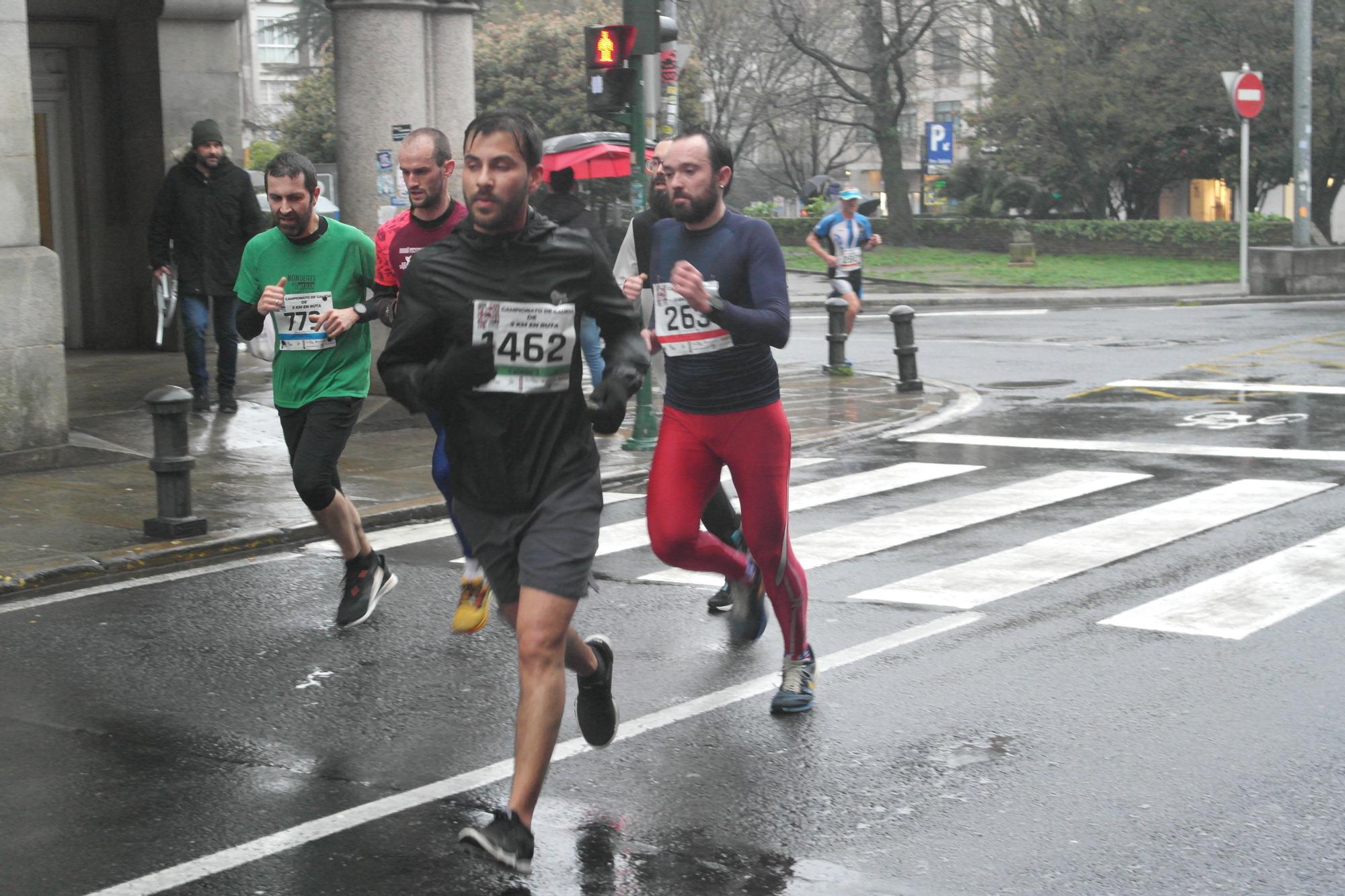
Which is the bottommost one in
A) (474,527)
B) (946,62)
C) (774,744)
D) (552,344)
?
(774,744)

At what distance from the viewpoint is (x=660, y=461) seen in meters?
5.88

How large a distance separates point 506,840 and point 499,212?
162cm

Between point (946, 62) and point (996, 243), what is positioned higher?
point (946, 62)

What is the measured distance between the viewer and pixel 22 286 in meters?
10.8

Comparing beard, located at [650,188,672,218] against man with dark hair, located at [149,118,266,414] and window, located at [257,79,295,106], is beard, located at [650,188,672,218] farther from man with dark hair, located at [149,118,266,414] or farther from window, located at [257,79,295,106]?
window, located at [257,79,295,106]

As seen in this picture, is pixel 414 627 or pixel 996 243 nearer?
pixel 414 627

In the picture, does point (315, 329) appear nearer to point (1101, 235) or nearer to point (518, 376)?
point (518, 376)

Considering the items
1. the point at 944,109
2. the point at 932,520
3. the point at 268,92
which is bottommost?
the point at 932,520

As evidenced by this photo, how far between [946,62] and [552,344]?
6599cm

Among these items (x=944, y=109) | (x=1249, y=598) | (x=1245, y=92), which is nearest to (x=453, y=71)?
(x=1249, y=598)

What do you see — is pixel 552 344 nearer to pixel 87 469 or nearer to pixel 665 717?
pixel 665 717

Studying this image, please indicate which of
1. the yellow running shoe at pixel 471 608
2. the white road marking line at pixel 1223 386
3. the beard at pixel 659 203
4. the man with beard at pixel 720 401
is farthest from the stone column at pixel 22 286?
the white road marking line at pixel 1223 386

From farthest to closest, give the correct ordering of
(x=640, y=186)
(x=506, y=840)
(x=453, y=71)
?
(x=453, y=71), (x=640, y=186), (x=506, y=840)

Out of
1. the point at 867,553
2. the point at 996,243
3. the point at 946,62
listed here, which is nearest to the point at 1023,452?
the point at 867,553
